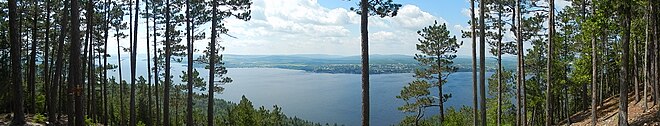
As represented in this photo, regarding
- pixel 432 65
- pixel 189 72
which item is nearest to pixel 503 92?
pixel 432 65

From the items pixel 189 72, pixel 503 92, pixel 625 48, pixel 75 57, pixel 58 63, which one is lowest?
pixel 503 92

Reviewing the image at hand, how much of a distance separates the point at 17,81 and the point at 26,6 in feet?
19.3

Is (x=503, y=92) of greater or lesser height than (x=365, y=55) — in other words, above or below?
below

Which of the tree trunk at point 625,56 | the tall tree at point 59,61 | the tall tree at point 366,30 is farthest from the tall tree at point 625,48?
the tall tree at point 59,61

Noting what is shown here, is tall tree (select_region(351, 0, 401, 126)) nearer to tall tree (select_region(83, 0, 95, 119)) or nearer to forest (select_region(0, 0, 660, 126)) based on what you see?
forest (select_region(0, 0, 660, 126))

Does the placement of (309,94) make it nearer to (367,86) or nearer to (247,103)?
(247,103)

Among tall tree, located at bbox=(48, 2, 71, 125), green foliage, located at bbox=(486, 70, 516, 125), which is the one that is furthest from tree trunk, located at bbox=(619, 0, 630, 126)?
green foliage, located at bbox=(486, 70, 516, 125)

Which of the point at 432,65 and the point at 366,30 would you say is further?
the point at 432,65

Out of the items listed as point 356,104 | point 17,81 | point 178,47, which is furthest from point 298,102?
point 17,81

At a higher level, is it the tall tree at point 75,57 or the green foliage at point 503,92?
the tall tree at point 75,57

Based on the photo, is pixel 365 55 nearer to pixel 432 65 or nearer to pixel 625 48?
pixel 625 48

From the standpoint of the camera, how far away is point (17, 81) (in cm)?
1017

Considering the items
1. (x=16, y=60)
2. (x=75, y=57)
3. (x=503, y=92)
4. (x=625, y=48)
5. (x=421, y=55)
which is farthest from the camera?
(x=503, y=92)

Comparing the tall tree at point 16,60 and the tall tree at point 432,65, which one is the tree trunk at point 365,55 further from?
the tall tree at point 432,65
